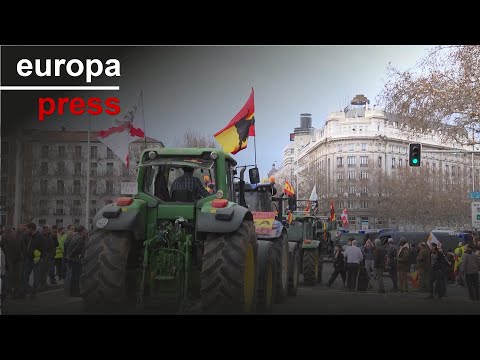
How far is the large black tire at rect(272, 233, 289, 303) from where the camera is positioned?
46.5ft

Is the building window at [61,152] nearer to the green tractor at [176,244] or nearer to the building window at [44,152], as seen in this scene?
the building window at [44,152]

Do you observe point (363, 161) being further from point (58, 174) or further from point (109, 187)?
point (58, 174)

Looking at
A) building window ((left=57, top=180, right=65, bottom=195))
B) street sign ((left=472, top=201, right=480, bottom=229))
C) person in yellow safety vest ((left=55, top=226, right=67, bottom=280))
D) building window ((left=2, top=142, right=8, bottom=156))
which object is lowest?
person in yellow safety vest ((left=55, top=226, right=67, bottom=280))

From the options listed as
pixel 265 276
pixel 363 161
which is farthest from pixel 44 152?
pixel 363 161

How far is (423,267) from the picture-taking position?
19.0 meters

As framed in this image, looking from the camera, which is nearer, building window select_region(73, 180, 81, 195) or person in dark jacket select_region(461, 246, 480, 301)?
person in dark jacket select_region(461, 246, 480, 301)

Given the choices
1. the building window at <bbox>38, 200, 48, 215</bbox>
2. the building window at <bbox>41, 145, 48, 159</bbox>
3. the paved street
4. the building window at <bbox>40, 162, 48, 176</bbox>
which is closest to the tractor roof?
the paved street

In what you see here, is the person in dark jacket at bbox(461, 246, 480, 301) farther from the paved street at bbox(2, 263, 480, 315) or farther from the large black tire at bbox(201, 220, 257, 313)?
the large black tire at bbox(201, 220, 257, 313)

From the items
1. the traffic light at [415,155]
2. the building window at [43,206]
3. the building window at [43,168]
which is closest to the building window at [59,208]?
the building window at [43,206]

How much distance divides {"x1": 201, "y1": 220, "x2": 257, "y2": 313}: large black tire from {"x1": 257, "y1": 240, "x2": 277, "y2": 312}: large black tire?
226cm

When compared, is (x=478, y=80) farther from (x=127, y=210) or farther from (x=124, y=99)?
(x=127, y=210)

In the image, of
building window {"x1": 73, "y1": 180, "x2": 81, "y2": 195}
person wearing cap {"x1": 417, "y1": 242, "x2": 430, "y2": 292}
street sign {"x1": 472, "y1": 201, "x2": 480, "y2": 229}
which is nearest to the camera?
person wearing cap {"x1": 417, "y1": 242, "x2": 430, "y2": 292}
